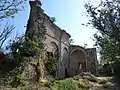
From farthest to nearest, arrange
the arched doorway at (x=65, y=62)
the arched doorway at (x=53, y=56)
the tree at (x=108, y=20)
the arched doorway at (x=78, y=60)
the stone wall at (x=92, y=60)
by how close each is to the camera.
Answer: the arched doorway at (x=78, y=60)
the stone wall at (x=92, y=60)
the arched doorway at (x=65, y=62)
the arched doorway at (x=53, y=56)
the tree at (x=108, y=20)

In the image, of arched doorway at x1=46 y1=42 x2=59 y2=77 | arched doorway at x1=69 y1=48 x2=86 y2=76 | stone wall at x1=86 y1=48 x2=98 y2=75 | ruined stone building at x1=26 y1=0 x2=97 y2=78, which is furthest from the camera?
arched doorway at x1=69 y1=48 x2=86 y2=76

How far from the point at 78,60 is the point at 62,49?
6.93 metres

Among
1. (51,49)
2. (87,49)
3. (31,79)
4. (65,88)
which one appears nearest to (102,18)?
(65,88)

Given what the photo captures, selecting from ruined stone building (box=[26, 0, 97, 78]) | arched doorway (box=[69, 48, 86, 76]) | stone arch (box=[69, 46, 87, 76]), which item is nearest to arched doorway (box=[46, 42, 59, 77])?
ruined stone building (box=[26, 0, 97, 78])

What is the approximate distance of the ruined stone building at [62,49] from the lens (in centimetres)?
2439

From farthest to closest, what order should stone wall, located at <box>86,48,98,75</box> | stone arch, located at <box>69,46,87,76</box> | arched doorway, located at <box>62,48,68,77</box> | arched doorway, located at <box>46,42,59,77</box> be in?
stone arch, located at <box>69,46,87,76</box> < stone wall, located at <box>86,48,98,75</box> < arched doorway, located at <box>62,48,68,77</box> < arched doorway, located at <box>46,42,59,77</box>

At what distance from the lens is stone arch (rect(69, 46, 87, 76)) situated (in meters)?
34.9

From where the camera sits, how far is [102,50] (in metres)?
18.9

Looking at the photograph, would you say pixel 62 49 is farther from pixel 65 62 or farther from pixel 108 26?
pixel 108 26

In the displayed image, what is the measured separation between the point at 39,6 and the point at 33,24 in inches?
99.9

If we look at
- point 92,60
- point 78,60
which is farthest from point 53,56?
point 78,60

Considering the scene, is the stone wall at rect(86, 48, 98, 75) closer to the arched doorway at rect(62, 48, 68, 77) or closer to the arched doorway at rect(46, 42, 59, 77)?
the arched doorway at rect(62, 48, 68, 77)

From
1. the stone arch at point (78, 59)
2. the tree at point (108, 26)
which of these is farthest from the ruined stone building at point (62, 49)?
the tree at point (108, 26)

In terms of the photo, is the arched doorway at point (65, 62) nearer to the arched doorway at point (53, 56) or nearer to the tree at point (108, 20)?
the arched doorway at point (53, 56)
